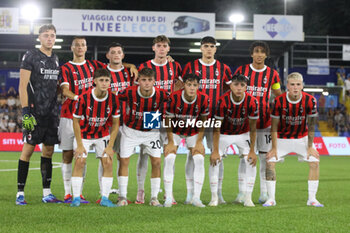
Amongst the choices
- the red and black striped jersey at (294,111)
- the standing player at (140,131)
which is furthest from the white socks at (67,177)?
the red and black striped jersey at (294,111)

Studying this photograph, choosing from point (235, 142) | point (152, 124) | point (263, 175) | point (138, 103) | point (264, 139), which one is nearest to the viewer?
point (138, 103)

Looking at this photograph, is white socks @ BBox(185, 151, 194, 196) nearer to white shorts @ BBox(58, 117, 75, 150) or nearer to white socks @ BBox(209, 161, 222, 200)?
white socks @ BBox(209, 161, 222, 200)

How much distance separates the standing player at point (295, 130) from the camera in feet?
22.1

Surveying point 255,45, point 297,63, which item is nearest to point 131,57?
point 297,63

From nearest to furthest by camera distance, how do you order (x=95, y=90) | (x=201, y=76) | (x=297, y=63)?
(x=95, y=90) < (x=201, y=76) < (x=297, y=63)

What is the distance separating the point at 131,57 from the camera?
2991cm

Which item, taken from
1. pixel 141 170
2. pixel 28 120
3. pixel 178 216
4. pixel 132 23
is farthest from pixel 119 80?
pixel 132 23

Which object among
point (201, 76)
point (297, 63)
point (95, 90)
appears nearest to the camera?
point (95, 90)

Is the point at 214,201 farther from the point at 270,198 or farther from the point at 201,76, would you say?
the point at 201,76

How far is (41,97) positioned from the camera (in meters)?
6.81

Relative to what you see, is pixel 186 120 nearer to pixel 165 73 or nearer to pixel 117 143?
pixel 165 73

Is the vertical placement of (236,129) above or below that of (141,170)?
above

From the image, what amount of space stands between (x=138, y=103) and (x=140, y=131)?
1.24 feet

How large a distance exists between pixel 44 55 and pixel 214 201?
303 centimetres
